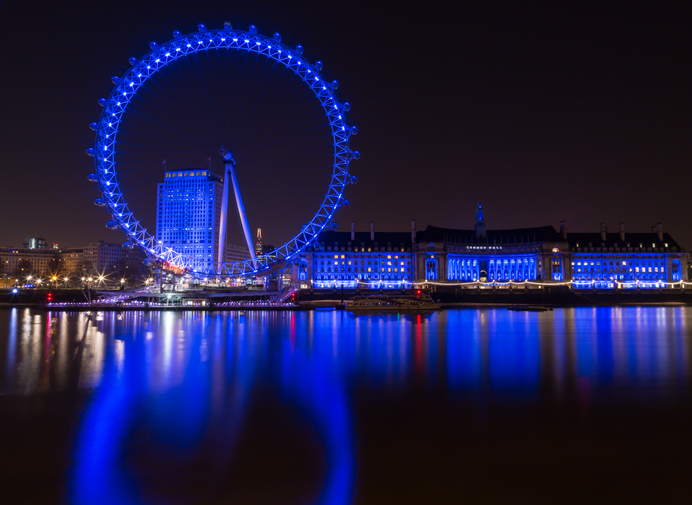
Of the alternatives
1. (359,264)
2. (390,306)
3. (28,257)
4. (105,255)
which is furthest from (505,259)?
(28,257)

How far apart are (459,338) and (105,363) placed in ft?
52.1

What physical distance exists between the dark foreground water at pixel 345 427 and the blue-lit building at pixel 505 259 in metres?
70.5

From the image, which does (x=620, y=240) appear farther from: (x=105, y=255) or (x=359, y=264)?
(x=105, y=255)

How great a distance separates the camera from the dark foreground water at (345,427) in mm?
7160

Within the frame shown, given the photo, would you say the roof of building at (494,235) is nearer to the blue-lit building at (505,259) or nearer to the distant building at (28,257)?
the blue-lit building at (505,259)

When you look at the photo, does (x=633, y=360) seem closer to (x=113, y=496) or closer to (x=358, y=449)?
(x=358, y=449)

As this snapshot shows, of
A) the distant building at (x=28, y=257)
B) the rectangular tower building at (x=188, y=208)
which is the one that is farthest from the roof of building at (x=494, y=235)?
the distant building at (x=28, y=257)

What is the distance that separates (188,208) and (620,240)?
90479 millimetres

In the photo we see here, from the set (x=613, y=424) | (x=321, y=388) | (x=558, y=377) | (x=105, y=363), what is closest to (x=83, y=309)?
(x=105, y=363)

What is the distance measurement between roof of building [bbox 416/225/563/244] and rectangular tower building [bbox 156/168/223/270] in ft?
170

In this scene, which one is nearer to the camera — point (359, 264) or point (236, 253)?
point (359, 264)

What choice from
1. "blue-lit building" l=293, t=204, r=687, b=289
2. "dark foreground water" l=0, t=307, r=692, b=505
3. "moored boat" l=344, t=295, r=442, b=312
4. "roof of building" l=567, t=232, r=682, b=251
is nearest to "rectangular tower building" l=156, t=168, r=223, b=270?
"blue-lit building" l=293, t=204, r=687, b=289

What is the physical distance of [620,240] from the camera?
93.2 metres

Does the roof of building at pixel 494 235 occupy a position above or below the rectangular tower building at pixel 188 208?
below
